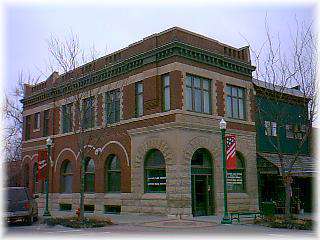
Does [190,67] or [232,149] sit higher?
[190,67]

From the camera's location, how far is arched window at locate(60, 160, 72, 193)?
32219 millimetres

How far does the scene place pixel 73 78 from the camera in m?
28.3

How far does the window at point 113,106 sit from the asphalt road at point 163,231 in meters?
9.92

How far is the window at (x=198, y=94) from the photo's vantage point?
25.2m

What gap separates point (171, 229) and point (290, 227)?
16.7 feet

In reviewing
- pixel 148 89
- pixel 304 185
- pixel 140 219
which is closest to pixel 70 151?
pixel 148 89

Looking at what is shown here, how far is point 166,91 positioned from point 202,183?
5.74 m

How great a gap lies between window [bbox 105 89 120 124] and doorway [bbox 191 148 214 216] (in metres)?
6.38

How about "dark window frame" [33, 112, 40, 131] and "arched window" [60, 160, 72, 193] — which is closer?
"arched window" [60, 160, 72, 193]

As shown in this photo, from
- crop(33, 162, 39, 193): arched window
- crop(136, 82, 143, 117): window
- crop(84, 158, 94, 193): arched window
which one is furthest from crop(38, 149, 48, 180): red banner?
crop(33, 162, 39, 193): arched window

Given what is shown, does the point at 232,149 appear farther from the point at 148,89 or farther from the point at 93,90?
the point at 93,90

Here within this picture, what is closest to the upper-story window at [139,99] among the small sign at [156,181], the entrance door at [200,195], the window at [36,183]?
the small sign at [156,181]

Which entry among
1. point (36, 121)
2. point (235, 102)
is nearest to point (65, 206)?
point (36, 121)

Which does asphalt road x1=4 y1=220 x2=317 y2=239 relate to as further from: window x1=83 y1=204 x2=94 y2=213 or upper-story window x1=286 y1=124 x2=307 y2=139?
upper-story window x1=286 y1=124 x2=307 y2=139
